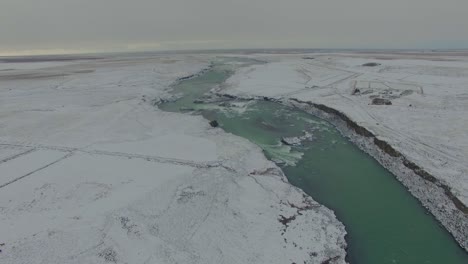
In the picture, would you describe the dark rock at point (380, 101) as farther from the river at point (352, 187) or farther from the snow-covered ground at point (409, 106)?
the river at point (352, 187)

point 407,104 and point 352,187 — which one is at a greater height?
point 407,104

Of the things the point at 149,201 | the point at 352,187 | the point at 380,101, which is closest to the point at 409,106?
the point at 380,101

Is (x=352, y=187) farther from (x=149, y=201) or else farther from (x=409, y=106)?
(x=409, y=106)

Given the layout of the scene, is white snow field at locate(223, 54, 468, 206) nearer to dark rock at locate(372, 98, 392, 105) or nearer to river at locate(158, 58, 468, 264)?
dark rock at locate(372, 98, 392, 105)

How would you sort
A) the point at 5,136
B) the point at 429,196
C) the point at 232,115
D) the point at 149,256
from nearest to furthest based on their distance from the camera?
the point at 149,256 → the point at 429,196 → the point at 5,136 → the point at 232,115

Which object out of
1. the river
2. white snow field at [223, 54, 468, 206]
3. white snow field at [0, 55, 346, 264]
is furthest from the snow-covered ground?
white snow field at [0, 55, 346, 264]

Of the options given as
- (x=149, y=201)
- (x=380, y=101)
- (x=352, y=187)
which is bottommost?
(x=352, y=187)

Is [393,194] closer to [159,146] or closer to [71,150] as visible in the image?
[159,146]

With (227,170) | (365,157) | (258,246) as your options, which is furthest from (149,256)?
(365,157)
